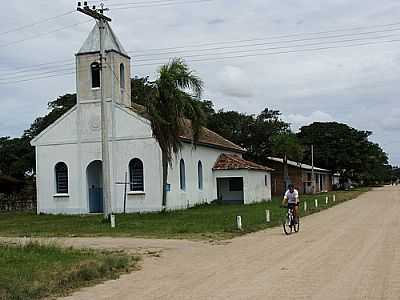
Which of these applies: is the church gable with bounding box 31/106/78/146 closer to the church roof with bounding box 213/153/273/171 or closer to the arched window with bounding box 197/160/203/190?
the arched window with bounding box 197/160/203/190

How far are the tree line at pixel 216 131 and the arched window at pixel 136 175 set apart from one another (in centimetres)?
381

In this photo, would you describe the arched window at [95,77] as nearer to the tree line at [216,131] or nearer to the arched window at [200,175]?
the tree line at [216,131]

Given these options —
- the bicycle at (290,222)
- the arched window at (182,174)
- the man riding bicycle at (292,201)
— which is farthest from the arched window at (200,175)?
the bicycle at (290,222)

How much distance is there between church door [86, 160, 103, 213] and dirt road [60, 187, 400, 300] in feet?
63.9

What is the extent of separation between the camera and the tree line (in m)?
32.8

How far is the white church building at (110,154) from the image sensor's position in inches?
1526

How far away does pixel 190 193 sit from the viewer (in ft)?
141

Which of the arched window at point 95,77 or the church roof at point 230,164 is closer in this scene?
the arched window at point 95,77

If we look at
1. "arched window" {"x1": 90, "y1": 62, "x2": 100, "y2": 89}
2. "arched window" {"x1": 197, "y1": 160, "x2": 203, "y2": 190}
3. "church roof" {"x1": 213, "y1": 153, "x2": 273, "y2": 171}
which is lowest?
"arched window" {"x1": 197, "y1": 160, "x2": 203, "y2": 190}

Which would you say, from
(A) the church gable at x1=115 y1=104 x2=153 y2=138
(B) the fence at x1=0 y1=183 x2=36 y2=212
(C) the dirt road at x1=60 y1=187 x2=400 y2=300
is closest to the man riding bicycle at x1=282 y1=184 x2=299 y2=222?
(C) the dirt road at x1=60 y1=187 x2=400 y2=300

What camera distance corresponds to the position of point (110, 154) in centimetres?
3922

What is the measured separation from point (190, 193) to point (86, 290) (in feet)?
104

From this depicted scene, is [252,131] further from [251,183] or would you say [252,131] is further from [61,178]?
[61,178]

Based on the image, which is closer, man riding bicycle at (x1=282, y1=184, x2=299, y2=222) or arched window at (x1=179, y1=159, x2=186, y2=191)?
man riding bicycle at (x1=282, y1=184, x2=299, y2=222)
